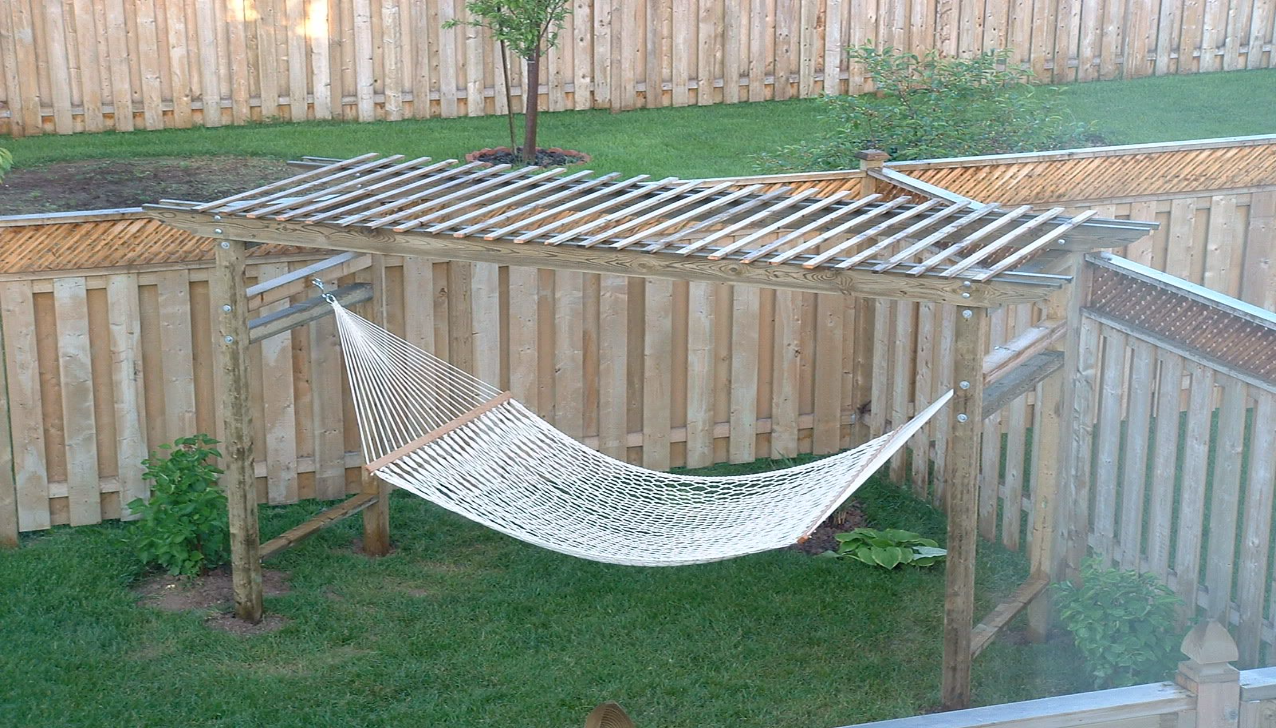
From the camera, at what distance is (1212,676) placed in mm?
2541

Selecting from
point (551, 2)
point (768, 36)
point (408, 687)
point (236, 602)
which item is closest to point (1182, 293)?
point (408, 687)

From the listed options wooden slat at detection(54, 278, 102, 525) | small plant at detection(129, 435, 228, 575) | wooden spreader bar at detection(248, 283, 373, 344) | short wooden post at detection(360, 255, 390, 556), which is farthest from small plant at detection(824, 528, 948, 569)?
wooden slat at detection(54, 278, 102, 525)

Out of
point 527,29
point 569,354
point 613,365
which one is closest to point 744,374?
point 613,365

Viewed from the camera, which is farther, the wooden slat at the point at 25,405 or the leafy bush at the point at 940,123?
the leafy bush at the point at 940,123

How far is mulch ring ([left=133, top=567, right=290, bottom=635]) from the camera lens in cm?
575

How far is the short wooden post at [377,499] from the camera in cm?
632

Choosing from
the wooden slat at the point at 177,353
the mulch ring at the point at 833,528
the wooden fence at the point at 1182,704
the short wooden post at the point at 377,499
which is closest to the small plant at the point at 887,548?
the mulch ring at the point at 833,528

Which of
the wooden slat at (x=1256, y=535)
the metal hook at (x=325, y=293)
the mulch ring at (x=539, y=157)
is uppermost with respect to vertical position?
the mulch ring at (x=539, y=157)

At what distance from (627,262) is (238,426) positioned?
6.21 feet

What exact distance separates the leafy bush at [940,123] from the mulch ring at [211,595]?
13.8ft

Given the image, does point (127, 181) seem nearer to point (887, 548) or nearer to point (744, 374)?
point (744, 374)

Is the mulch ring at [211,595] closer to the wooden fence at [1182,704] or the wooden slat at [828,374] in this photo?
the wooden slat at [828,374]

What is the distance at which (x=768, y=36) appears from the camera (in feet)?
39.8

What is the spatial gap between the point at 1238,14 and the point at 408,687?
10.8m
